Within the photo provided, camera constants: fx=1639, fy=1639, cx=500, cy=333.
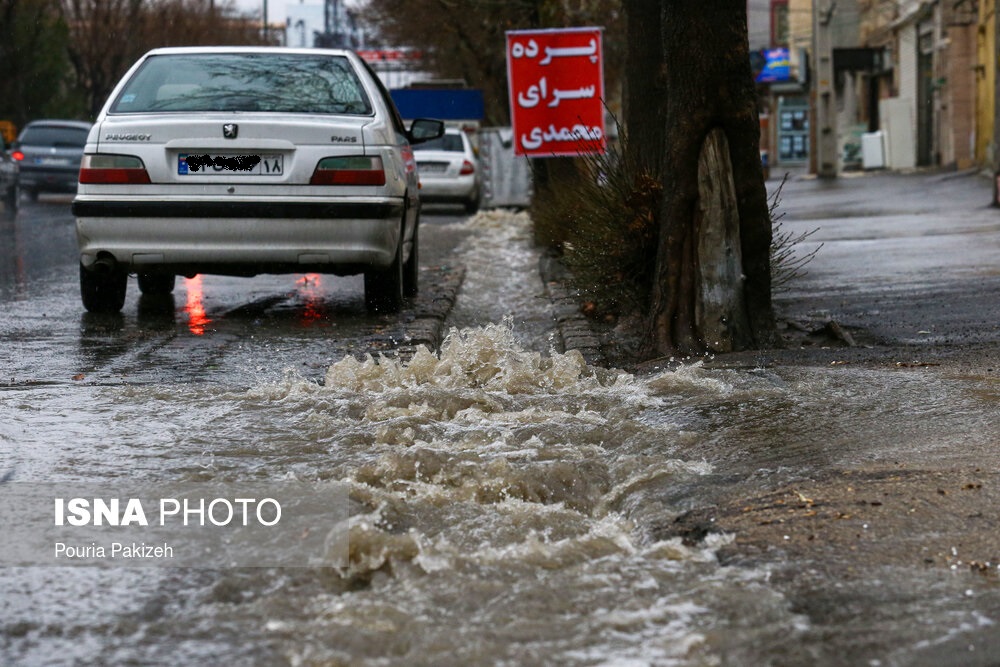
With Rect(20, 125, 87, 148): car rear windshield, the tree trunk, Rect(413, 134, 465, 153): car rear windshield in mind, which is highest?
Rect(20, 125, 87, 148): car rear windshield

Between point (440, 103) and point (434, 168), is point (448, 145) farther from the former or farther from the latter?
point (440, 103)

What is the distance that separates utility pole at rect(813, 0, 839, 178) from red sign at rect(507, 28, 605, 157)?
89.9 feet

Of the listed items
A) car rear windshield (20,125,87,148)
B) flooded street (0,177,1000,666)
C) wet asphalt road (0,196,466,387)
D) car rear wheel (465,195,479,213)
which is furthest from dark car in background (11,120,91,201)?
flooded street (0,177,1000,666)

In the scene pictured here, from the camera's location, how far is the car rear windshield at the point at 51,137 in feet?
106

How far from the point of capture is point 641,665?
10.3ft

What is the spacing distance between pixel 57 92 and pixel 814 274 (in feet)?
148

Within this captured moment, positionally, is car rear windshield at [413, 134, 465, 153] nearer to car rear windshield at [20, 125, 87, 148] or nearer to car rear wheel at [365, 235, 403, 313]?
car rear windshield at [20, 125, 87, 148]

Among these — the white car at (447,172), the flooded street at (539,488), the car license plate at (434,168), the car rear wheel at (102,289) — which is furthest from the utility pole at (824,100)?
the flooded street at (539,488)

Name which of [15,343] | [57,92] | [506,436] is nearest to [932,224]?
[15,343]

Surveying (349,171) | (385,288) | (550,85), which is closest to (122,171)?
(349,171)

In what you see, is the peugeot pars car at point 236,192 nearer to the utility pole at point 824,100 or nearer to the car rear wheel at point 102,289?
the car rear wheel at point 102,289

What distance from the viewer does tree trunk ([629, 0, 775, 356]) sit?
7617 millimetres

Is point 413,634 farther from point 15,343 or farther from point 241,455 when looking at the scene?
point 15,343

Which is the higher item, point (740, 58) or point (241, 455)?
point (740, 58)
